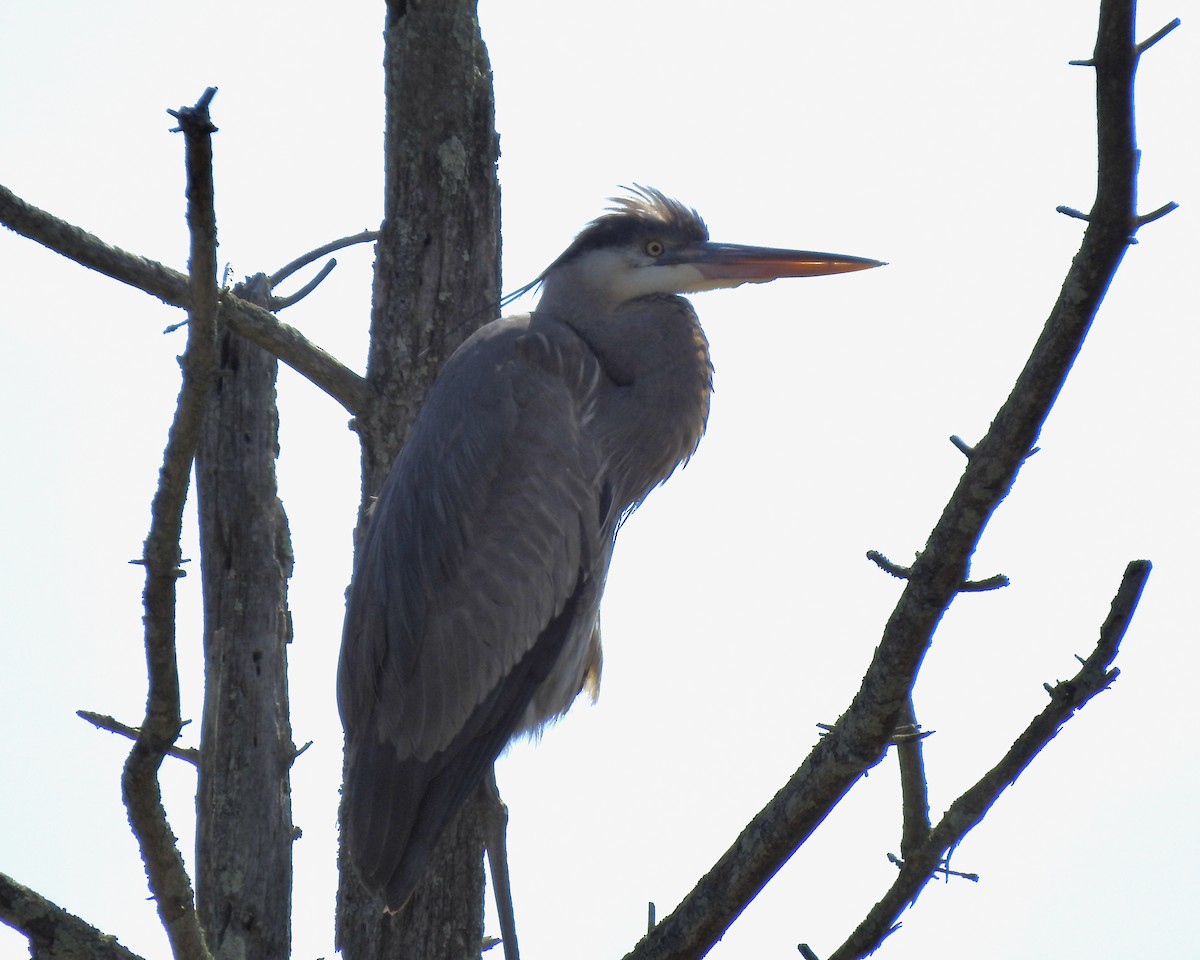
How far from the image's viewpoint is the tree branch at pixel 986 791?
7.93 feet

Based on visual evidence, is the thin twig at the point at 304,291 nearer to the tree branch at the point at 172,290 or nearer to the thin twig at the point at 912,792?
the tree branch at the point at 172,290

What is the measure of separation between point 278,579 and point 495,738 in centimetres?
87

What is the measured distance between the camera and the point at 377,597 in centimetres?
386

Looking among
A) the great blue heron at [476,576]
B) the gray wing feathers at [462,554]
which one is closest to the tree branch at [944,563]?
the great blue heron at [476,576]

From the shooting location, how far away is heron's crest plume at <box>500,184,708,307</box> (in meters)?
4.54

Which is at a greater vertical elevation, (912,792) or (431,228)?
(431,228)

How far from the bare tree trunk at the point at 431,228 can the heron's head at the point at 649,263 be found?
526 millimetres

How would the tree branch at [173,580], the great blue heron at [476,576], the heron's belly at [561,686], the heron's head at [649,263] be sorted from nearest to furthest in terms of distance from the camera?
the tree branch at [173,580] → the great blue heron at [476,576] → the heron's belly at [561,686] → the heron's head at [649,263]

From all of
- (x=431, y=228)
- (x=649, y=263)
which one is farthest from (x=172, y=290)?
(x=649, y=263)

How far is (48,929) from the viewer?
95.0 inches

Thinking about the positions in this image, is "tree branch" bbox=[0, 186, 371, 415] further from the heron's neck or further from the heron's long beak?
the heron's long beak

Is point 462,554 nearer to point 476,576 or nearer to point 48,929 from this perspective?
point 476,576

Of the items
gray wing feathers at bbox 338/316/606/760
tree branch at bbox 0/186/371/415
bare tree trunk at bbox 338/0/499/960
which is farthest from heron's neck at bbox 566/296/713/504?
tree branch at bbox 0/186/371/415

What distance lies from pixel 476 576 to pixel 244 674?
2.50 feet
